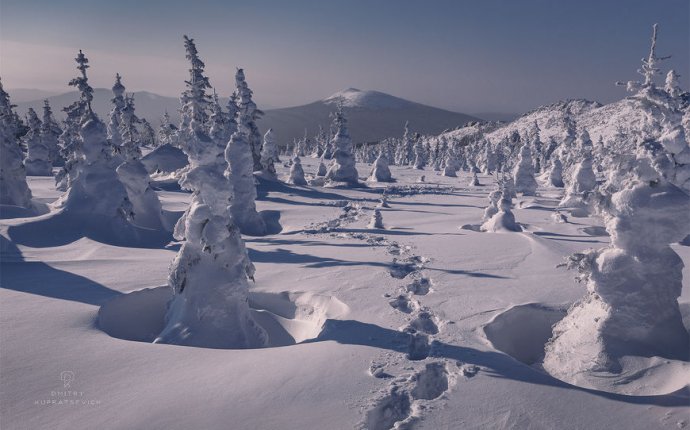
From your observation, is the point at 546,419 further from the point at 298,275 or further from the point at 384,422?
the point at 298,275

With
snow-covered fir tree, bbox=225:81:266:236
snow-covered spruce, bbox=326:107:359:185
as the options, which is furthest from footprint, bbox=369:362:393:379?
snow-covered spruce, bbox=326:107:359:185

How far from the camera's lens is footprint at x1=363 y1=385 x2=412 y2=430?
666cm

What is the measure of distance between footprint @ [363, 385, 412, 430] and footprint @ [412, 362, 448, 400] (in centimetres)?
27

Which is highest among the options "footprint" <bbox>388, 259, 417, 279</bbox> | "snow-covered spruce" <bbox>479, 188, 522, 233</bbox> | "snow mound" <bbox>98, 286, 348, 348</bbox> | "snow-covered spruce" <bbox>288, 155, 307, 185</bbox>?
"snow-covered spruce" <bbox>288, 155, 307, 185</bbox>

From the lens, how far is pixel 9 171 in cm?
2725

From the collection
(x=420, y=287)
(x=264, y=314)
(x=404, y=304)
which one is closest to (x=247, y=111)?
(x=264, y=314)

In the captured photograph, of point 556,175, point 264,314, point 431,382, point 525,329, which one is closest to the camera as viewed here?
point 431,382

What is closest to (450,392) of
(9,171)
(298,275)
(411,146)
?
(298,275)

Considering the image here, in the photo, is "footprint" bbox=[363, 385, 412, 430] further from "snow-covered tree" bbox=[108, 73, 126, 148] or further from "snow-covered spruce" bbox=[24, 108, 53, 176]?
"snow-covered spruce" bbox=[24, 108, 53, 176]

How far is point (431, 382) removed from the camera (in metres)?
7.84

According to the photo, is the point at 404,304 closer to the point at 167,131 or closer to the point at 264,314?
the point at 264,314

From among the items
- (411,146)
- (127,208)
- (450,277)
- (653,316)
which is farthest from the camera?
(411,146)

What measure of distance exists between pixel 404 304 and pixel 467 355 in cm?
327

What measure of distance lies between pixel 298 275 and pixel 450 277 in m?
5.29
